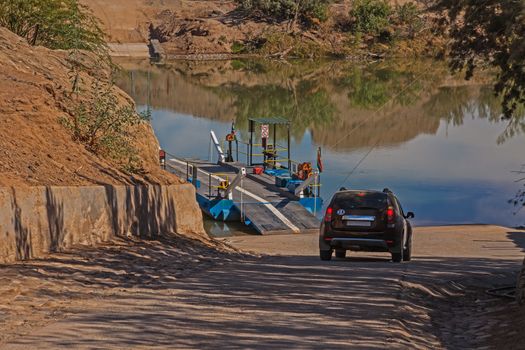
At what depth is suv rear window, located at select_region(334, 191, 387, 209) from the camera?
1956cm

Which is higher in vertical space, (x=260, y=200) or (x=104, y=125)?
(x=104, y=125)

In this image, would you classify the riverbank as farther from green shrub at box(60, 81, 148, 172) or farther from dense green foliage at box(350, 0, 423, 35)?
green shrub at box(60, 81, 148, 172)

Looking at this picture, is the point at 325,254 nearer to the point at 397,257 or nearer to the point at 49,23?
the point at 397,257

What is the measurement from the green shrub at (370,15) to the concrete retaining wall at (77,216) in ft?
328

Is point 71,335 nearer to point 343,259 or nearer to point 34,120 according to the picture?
point 34,120

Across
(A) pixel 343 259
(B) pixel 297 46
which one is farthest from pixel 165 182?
(B) pixel 297 46

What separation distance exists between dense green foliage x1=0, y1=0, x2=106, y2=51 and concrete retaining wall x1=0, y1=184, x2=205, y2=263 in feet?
26.9

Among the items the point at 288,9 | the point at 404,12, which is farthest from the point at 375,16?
the point at 288,9

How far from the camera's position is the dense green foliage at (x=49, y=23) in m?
26.6

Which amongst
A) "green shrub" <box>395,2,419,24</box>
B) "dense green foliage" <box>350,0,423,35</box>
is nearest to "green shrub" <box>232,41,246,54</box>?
"dense green foliage" <box>350,0,423,35</box>

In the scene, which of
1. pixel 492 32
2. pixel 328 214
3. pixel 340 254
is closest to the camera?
pixel 492 32

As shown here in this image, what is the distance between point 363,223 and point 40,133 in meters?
6.38

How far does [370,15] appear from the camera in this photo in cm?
11925

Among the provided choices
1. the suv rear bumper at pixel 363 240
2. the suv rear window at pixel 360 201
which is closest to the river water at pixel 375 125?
the suv rear bumper at pixel 363 240
